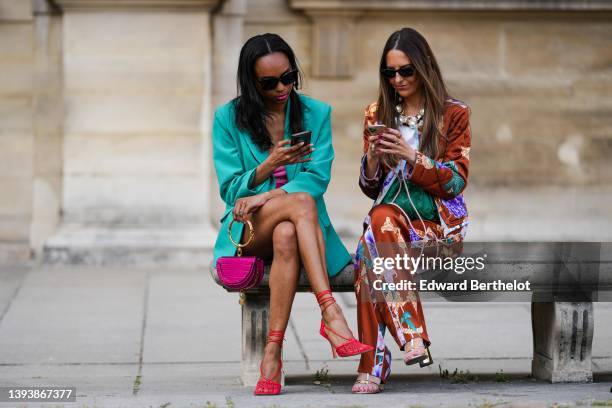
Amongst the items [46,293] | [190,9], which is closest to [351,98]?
[190,9]

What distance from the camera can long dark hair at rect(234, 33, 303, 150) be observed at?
564 cm

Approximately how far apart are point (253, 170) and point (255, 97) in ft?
1.16

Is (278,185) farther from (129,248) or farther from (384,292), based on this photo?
(129,248)

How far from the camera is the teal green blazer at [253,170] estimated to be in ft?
18.6

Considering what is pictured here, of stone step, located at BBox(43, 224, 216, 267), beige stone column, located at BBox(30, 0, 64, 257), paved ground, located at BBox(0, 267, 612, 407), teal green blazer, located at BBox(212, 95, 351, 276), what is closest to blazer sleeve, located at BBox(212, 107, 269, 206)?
teal green blazer, located at BBox(212, 95, 351, 276)

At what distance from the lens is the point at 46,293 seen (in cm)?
834

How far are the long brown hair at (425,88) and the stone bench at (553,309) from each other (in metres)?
0.64

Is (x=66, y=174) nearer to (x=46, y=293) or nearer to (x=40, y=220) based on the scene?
(x=40, y=220)

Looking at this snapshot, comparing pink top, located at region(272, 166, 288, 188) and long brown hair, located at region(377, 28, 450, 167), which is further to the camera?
pink top, located at region(272, 166, 288, 188)

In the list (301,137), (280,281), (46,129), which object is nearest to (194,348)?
(280,281)

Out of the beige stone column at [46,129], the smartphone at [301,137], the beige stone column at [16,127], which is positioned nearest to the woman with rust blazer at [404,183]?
the smartphone at [301,137]

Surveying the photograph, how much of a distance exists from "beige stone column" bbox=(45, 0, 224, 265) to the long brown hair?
3824 millimetres

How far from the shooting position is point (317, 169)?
5719 millimetres

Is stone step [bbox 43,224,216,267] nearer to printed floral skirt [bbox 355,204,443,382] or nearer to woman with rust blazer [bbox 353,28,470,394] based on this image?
woman with rust blazer [bbox 353,28,470,394]
